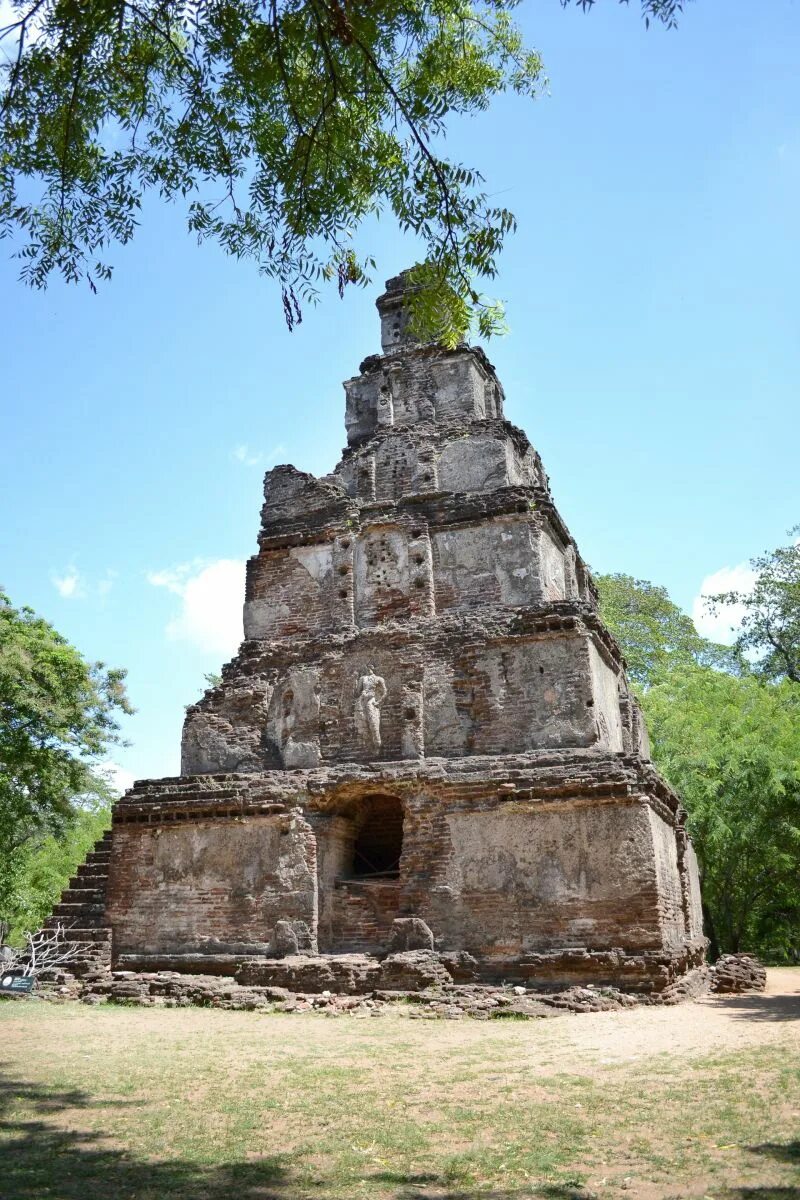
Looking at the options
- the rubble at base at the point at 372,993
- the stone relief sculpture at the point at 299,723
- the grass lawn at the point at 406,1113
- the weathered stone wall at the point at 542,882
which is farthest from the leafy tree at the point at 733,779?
the grass lawn at the point at 406,1113

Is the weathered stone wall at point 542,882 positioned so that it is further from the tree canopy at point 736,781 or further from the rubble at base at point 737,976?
the tree canopy at point 736,781

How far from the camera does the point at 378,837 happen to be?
15.7 m

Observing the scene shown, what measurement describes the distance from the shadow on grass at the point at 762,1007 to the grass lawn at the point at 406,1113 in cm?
84

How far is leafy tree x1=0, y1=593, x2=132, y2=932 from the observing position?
19.4 metres

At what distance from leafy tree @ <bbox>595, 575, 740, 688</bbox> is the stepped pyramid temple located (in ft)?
40.0

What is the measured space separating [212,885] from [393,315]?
40.3 ft

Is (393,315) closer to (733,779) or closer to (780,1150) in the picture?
(733,779)

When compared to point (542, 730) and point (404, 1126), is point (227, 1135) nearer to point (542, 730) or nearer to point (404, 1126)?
point (404, 1126)

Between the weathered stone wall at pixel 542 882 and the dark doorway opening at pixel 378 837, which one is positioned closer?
the weathered stone wall at pixel 542 882

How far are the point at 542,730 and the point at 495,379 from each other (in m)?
8.47

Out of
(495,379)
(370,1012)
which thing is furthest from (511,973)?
(495,379)

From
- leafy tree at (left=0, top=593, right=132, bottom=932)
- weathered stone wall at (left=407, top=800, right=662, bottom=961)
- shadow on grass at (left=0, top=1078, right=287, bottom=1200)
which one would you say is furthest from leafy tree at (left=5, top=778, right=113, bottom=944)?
shadow on grass at (left=0, top=1078, right=287, bottom=1200)

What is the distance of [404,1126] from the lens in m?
5.71

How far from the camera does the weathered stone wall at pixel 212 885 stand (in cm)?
1368
